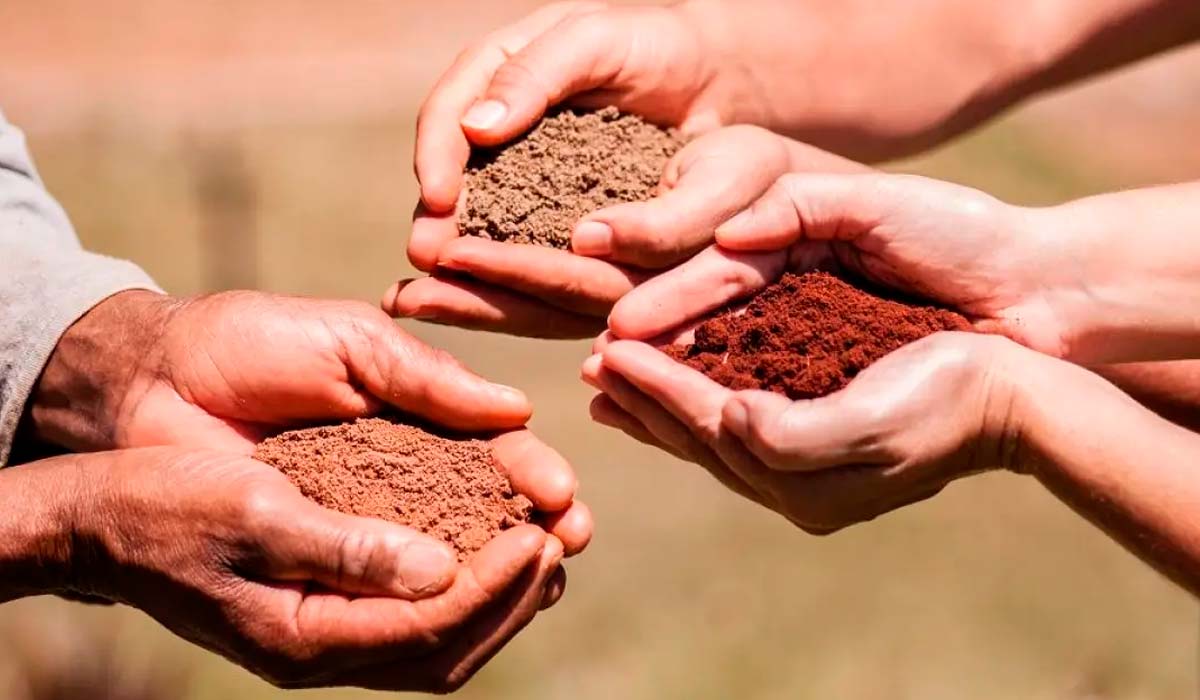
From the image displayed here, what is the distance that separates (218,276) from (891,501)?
14.4 feet

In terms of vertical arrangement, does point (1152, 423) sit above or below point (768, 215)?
below

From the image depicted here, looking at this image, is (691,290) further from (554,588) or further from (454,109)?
(454,109)

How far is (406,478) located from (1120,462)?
1.10 m

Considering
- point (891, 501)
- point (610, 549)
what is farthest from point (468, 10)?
point (891, 501)

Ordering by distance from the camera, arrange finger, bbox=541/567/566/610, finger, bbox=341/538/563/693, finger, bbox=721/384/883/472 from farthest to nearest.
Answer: finger, bbox=541/567/566/610, finger, bbox=341/538/563/693, finger, bbox=721/384/883/472

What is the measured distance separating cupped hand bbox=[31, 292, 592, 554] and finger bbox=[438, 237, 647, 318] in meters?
0.25

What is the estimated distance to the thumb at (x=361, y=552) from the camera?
74.8 inches

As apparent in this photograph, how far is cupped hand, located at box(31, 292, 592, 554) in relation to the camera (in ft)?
7.00

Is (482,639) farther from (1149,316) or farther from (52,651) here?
(52,651)

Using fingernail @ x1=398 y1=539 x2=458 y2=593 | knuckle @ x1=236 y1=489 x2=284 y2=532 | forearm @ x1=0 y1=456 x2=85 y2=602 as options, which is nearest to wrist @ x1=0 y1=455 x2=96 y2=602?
forearm @ x1=0 y1=456 x2=85 y2=602

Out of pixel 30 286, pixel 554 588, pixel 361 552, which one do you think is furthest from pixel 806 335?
pixel 30 286

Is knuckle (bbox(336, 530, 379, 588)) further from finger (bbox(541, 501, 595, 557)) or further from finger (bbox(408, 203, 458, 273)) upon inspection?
finger (bbox(408, 203, 458, 273))

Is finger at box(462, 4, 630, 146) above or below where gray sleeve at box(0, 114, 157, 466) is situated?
above

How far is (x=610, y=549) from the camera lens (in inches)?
175
